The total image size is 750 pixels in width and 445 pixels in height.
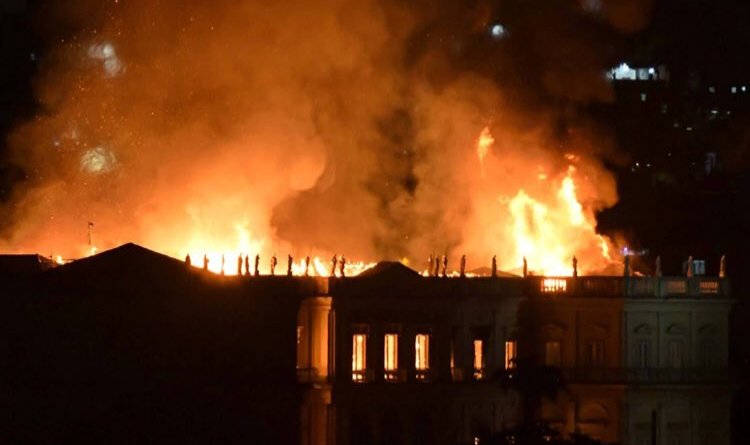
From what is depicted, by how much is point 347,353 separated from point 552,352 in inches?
311

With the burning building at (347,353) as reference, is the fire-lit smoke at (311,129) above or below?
above

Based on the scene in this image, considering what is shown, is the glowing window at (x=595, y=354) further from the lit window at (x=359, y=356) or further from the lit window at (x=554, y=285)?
the lit window at (x=359, y=356)

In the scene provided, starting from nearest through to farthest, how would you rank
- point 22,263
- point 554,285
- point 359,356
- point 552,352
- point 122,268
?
point 122,268, point 22,263, point 359,356, point 552,352, point 554,285

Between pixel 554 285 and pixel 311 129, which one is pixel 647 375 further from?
pixel 311 129

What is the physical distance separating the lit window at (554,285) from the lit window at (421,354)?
494cm

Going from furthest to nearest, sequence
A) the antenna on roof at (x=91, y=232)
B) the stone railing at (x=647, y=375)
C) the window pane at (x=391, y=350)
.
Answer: the antenna on roof at (x=91, y=232)
the stone railing at (x=647, y=375)
the window pane at (x=391, y=350)

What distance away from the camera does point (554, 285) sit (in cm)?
9188

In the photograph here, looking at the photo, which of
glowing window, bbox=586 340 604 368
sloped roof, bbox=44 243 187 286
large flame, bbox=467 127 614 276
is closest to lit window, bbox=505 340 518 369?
glowing window, bbox=586 340 604 368

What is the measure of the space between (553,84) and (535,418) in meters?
20.0

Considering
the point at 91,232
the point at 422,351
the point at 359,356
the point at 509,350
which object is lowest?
the point at 359,356

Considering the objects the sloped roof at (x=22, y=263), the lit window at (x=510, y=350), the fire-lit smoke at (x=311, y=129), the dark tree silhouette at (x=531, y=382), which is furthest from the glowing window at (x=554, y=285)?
the sloped roof at (x=22, y=263)

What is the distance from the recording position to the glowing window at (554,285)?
91.7 m

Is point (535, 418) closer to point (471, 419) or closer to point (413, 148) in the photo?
point (471, 419)

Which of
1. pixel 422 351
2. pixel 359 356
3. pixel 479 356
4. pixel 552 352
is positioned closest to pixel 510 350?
pixel 479 356
